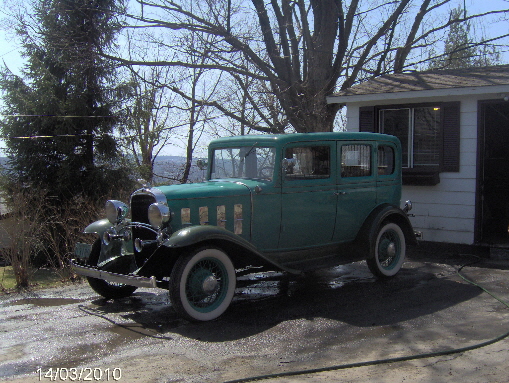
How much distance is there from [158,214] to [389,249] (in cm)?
325

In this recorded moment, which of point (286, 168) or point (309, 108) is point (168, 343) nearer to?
point (286, 168)

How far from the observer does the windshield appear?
6078 millimetres

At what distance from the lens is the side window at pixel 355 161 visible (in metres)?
6.59

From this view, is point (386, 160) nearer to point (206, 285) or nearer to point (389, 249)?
point (389, 249)

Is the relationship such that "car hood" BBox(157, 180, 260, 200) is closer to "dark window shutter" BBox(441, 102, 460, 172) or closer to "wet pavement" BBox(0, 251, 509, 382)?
"wet pavement" BBox(0, 251, 509, 382)

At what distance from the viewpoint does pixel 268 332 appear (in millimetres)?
4766

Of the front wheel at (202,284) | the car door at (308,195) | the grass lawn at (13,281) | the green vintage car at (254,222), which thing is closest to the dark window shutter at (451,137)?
the green vintage car at (254,222)

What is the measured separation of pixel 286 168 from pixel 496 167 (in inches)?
223

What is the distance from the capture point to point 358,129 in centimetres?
968

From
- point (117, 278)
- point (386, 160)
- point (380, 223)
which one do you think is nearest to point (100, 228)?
point (117, 278)

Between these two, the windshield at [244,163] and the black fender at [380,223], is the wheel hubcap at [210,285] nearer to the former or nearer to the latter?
the windshield at [244,163]

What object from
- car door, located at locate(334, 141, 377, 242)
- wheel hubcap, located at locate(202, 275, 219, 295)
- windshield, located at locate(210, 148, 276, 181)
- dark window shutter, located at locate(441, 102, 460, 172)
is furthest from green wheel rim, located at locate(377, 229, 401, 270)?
wheel hubcap, located at locate(202, 275, 219, 295)
